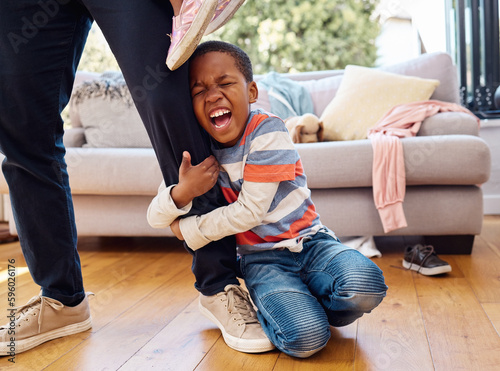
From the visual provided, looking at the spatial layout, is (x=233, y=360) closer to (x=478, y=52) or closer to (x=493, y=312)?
(x=493, y=312)

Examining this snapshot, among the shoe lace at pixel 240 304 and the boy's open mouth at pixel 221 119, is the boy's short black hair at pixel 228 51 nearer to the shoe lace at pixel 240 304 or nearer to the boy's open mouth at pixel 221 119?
the boy's open mouth at pixel 221 119

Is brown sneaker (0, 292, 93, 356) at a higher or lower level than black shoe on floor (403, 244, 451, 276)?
higher

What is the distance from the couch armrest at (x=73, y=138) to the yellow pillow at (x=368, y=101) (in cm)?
121

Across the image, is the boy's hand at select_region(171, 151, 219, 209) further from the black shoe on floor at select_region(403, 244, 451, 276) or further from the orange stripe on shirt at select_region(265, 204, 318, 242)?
the black shoe on floor at select_region(403, 244, 451, 276)

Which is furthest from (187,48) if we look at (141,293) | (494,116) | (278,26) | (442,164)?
(278,26)

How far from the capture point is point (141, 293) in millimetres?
1688

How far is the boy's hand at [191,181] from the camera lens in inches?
44.6

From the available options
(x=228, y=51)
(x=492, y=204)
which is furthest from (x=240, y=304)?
(x=492, y=204)

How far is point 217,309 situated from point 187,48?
62 centimetres

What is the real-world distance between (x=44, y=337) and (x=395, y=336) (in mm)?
813

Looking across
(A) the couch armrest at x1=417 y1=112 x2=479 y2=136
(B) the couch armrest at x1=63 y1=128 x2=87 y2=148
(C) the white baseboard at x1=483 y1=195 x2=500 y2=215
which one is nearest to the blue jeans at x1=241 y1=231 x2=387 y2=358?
(A) the couch armrest at x1=417 y1=112 x2=479 y2=136

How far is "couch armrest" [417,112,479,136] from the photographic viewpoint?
2.29 meters

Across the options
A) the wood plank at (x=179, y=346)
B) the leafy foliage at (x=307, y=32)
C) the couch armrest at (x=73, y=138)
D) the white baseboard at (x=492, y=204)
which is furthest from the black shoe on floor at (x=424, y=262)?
the leafy foliage at (x=307, y=32)

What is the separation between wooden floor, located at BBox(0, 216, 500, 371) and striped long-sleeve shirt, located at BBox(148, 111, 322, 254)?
0.25m
